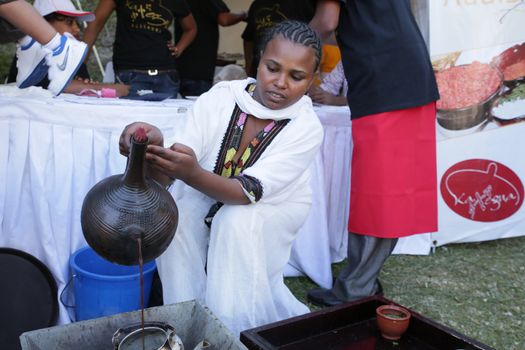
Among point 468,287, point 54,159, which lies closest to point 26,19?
point 54,159

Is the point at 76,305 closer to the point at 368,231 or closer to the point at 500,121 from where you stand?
the point at 368,231

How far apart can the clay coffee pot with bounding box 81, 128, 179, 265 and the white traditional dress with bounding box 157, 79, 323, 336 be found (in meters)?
0.45

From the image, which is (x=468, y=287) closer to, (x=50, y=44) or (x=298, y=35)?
(x=298, y=35)

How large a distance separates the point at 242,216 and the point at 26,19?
3.21ft

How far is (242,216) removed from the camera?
1.83 meters

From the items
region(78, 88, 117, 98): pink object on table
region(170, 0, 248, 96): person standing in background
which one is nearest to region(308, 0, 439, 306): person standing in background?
region(78, 88, 117, 98): pink object on table

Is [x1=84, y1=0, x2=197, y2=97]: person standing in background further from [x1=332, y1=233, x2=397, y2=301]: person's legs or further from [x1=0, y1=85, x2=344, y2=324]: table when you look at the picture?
[x1=332, y1=233, x2=397, y2=301]: person's legs

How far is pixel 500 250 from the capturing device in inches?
141

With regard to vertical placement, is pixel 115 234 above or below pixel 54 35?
below

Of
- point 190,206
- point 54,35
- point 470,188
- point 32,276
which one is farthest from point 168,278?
point 470,188

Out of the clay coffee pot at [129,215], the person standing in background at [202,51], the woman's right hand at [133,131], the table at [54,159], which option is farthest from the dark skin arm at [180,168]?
the person standing in background at [202,51]

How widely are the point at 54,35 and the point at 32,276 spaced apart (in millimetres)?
999

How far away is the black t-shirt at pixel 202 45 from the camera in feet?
14.4

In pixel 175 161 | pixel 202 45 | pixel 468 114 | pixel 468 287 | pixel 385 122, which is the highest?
pixel 175 161
